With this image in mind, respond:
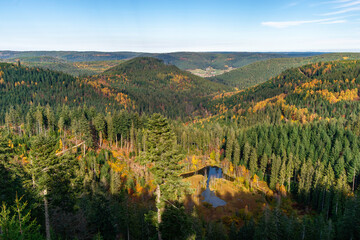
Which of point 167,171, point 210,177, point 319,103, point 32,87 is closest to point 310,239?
point 167,171

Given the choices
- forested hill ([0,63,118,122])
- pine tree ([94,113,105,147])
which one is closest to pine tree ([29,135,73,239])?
pine tree ([94,113,105,147])

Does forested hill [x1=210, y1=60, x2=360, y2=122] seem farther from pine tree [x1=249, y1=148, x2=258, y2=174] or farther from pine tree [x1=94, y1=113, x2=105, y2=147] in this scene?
pine tree [x1=94, y1=113, x2=105, y2=147]

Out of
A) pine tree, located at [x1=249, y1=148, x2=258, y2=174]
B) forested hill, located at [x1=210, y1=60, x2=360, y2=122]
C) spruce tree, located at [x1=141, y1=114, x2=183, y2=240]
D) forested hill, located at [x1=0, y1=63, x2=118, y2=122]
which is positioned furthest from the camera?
forested hill, located at [x1=0, y1=63, x2=118, y2=122]

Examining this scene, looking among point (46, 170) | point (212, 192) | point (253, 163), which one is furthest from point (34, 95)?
point (46, 170)

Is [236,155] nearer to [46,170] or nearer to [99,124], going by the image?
[99,124]

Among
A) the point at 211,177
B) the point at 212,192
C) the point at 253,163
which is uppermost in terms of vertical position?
the point at 253,163

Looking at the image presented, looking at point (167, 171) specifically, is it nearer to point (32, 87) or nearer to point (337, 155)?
point (337, 155)

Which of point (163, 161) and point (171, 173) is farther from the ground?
point (163, 161)

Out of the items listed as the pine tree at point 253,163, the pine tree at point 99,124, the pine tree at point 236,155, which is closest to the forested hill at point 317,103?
the pine tree at point 236,155
